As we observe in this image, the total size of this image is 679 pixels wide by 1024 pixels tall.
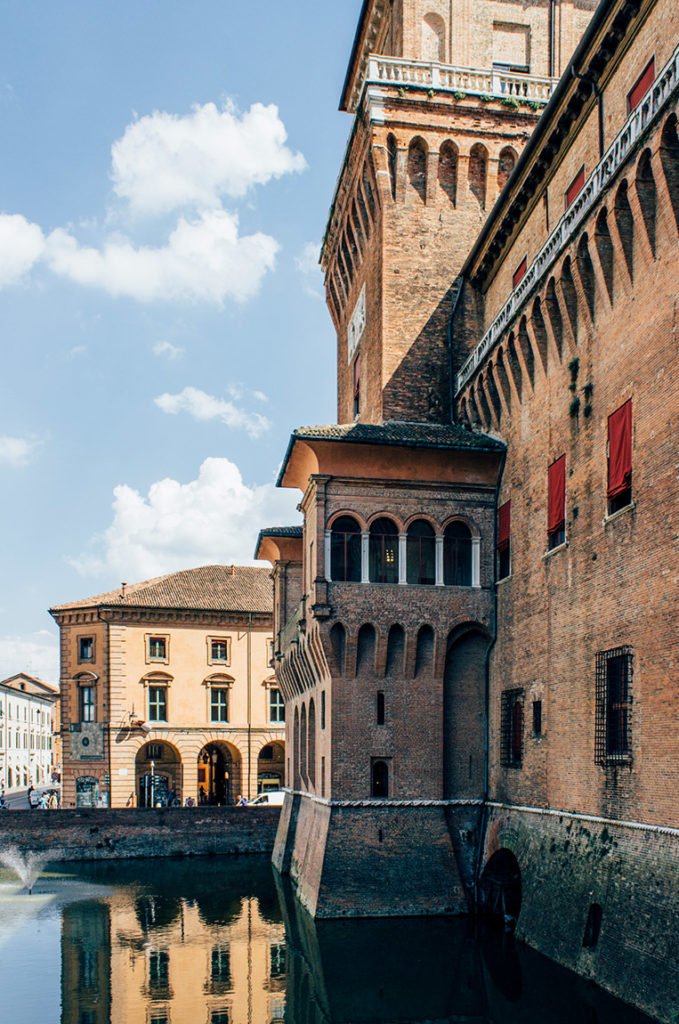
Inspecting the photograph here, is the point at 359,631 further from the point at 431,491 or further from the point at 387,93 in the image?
the point at 387,93

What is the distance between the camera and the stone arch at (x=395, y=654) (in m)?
27.2

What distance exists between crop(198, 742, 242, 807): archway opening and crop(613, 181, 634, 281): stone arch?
39454mm

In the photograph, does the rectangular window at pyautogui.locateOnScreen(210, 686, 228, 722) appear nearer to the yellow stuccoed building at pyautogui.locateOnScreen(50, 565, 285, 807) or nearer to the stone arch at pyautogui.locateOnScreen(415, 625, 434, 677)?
the yellow stuccoed building at pyautogui.locateOnScreen(50, 565, 285, 807)

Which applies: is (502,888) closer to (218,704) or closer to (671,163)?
(671,163)

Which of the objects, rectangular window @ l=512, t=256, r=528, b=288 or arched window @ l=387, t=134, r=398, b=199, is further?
arched window @ l=387, t=134, r=398, b=199

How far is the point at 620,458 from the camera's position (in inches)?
783

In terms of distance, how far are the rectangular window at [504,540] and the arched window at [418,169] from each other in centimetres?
1108

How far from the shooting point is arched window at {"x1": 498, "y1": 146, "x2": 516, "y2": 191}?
3316 cm

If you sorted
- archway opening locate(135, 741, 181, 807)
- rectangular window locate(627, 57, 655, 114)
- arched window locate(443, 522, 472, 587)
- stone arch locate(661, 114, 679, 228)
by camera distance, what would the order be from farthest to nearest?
archway opening locate(135, 741, 181, 807)
arched window locate(443, 522, 472, 587)
rectangular window locate(627, 57, 655, 114)
stone arch locate(661, 114, 679, 228)

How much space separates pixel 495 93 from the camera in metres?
32.8

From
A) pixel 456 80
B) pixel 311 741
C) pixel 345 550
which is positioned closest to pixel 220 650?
pixel 311 741

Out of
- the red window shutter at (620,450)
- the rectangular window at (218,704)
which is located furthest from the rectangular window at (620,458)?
the rectangular window at (218,704)

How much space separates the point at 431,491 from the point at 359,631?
4.13m

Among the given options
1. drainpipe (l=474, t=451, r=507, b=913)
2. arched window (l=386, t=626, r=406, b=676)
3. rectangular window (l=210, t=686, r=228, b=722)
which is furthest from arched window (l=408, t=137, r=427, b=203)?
rectangular window (l=210, t=686, r=228, b=722)
